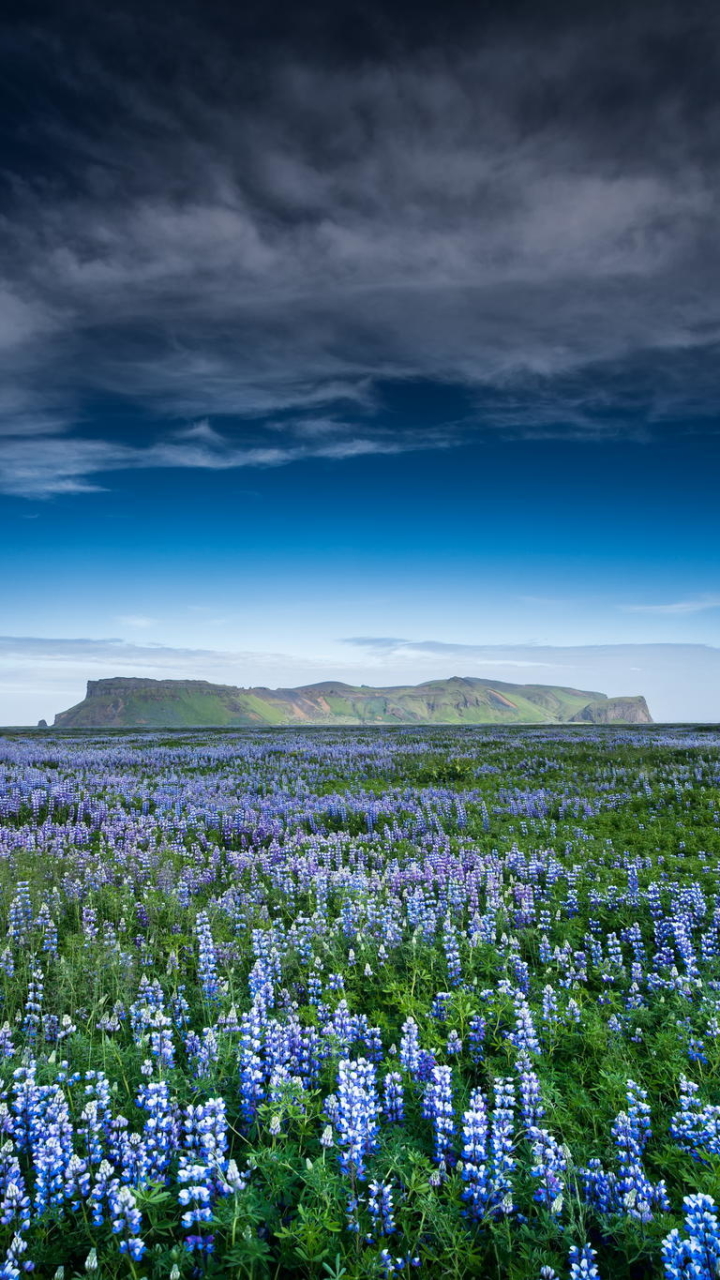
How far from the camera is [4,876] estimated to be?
29.7ft

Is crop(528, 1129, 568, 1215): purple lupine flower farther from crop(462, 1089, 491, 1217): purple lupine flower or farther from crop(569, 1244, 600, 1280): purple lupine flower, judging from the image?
crop(462, 1089, 491, 1217): purple lupine flower

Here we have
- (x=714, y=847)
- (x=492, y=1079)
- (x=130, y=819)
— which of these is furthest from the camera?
(x=130, y=819)

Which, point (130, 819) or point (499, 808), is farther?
point (499, 808)

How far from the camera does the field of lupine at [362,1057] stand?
3.21 metres

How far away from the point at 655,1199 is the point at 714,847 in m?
9.02

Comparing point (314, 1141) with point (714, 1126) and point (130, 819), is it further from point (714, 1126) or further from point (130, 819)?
point (130, 819)

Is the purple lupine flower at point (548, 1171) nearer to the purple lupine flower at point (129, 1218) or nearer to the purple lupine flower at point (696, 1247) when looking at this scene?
the purple lupine flower at point (696, 1247)

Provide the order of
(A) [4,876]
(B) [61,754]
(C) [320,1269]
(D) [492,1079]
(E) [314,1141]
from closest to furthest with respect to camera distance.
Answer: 1. (C) [320,1269]
2. (E) [314,1141]
3. (D) [492,1079]
4. (A) [4,876]
5. (B) [61,754]

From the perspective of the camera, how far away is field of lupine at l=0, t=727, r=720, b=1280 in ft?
10.5

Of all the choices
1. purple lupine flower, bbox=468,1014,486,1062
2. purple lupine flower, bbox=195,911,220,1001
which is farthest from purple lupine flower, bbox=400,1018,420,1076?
purple lupine flower, bbox=195,911,220,1001

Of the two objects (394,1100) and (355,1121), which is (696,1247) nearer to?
(355,1121)

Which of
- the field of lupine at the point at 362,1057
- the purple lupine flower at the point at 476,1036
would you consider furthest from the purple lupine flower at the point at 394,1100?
the purple lupine flower at the point at 476,1036

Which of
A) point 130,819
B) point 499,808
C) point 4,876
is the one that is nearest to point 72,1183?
point 4,876

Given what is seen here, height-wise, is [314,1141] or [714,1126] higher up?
[714,1126]
